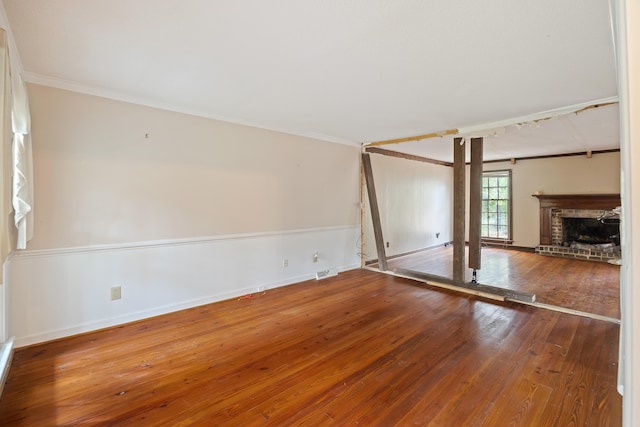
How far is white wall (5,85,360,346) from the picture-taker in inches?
100

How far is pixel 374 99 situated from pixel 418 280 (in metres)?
2.76

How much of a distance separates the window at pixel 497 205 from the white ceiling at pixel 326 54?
3825mm

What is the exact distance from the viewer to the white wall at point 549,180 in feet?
19.0

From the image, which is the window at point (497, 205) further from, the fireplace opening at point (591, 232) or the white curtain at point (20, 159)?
the white curtain at point (20, 159)

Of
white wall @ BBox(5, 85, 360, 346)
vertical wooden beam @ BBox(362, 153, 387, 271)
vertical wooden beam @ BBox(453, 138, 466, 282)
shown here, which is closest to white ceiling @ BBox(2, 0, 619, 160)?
white wall @ BBox(5, 85, 360, 346)

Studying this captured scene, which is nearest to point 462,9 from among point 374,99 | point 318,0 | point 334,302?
point 318,0

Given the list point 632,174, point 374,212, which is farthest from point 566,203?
point 632,174

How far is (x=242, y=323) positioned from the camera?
295 centimetres

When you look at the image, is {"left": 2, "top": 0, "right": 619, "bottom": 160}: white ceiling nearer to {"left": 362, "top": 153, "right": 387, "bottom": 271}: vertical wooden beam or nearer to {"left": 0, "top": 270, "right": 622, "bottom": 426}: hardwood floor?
{"left": 362, "top": 153, "right": 387, "bottom": 271}: vertical wooden beam

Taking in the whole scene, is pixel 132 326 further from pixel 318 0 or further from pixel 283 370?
pixel 318 0

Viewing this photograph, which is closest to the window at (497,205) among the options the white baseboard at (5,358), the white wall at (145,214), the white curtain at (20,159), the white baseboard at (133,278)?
the white wall at (145,214)


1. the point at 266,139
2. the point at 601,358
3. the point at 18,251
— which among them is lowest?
the point at 601,358

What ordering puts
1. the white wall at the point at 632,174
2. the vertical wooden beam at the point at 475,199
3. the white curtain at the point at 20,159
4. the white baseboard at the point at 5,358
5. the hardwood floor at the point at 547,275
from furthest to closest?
the vertical wooden beam at the point at 475,199
the hardwood floor at the point at 547,275
the white curtain at the point at 20,159
the white baseboard at the point at 5,358
the white wall at the point at 632,174

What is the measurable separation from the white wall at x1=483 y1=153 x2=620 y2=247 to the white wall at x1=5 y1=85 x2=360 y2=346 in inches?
211
